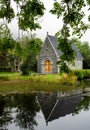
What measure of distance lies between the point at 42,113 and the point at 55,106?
9.28ft

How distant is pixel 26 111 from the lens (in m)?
20.7

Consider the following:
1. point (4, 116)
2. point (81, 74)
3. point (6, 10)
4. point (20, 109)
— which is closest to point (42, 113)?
point (20, 109)

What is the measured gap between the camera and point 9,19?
412 inches

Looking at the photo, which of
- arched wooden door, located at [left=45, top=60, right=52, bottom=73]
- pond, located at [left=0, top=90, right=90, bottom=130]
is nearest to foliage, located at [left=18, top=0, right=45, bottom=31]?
pond, located at [left=0, top=90, right=90, bottom=130]

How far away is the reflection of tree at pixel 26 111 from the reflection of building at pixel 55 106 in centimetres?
68

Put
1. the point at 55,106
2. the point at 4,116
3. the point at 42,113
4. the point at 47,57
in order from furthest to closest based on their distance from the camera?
the point at 47,57 < the point at 55,106 < the point at 42,113 < the point at 4,116

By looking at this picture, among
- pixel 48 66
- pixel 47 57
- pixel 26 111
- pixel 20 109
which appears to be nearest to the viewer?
pixel 26 111

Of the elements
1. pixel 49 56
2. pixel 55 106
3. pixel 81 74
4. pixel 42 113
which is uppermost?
pixel 49 56

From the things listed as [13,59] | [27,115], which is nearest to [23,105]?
[27,115]

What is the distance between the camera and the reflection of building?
769 inches

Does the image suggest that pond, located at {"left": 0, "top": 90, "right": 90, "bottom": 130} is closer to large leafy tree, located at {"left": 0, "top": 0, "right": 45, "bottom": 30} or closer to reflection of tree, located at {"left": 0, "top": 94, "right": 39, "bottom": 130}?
reflection of tree, located at {"left": 0, "top": 94, "right": 39, "bottom": 130}

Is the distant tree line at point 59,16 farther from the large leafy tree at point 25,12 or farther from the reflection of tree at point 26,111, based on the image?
the reflection of tree at point 26,111

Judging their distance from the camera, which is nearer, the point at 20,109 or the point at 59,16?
the point at 59,16

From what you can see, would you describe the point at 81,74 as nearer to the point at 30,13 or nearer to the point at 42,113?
the point at 42,113
